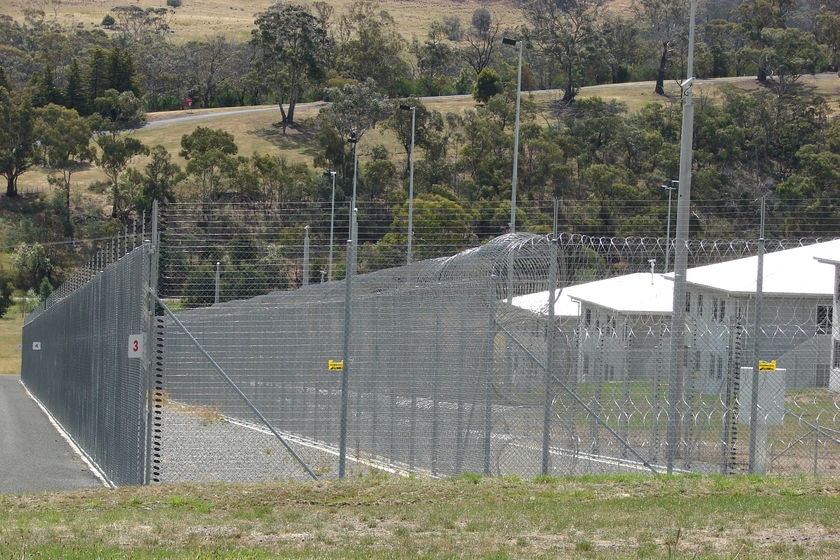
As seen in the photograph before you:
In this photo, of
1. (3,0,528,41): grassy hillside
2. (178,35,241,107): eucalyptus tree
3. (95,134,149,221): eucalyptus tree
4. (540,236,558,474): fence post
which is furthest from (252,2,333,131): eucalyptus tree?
(540,236,558,474): fence post

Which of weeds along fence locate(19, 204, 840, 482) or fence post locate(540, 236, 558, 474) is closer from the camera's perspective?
fence post locate(540, 236, 558, 474)

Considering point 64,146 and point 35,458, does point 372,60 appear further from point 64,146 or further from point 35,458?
point 35,458

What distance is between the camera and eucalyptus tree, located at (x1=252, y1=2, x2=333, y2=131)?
253ft

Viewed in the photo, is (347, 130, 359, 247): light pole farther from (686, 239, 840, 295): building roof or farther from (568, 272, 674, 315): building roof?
(568, 272, 674, 315): building roof

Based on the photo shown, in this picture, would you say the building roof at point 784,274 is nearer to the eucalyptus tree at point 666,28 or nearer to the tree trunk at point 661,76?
the tree trunk at point 661,76

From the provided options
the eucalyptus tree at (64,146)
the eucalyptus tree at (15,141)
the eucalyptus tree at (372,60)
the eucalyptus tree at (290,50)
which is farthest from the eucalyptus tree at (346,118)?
the eucalyptus tree at (15,141)

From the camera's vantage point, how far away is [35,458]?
15883 mm

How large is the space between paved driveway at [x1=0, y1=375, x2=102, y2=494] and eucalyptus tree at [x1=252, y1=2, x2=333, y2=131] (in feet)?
179

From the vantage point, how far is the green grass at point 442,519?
7.22 metres

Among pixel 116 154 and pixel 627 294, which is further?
pixel 116 154

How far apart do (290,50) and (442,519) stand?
2827 inches

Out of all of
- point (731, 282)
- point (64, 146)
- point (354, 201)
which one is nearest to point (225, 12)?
point (64, 146)

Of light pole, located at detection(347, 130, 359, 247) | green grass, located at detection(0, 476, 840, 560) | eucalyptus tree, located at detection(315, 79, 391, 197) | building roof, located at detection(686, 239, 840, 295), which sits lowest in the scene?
green grass, located at detection(0, 476, 840, 560)

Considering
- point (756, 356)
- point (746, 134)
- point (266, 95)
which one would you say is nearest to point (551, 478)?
point (756, 356)
